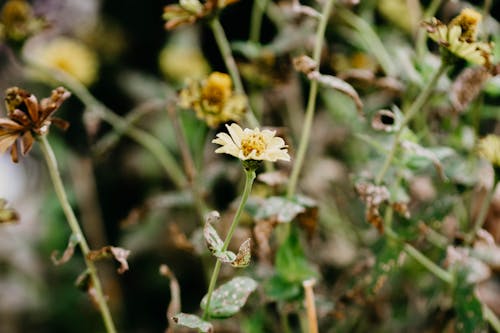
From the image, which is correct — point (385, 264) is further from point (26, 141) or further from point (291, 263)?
point (26, 141)

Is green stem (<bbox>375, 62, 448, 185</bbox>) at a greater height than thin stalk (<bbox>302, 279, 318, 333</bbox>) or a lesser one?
greater

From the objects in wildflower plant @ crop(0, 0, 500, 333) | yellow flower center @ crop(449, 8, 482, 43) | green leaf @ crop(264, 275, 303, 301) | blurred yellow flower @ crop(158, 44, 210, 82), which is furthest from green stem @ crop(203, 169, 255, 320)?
blurred yellow flower @ crop(158, 44, 210, 82)

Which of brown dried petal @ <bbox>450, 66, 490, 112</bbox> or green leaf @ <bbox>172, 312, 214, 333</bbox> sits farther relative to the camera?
brown dried petal @ <bbox>450, 66, 490, 112</bbox>

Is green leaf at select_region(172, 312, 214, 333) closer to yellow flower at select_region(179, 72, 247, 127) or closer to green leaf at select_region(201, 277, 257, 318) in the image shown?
green leaf at select_region(201, 277, 257, 318)

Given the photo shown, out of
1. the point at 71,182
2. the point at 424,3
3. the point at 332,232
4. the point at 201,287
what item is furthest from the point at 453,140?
the point at 71,182

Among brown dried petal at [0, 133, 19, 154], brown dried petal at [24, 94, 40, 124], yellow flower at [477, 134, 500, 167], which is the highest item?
brown dried petal at [24, 94, 40, 124]

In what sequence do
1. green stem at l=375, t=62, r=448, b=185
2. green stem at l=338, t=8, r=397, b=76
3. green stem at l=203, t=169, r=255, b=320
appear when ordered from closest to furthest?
green stem at l=203, t=169, r=255, b=320, green stem at l=375, t=62, r=448, b=185, green stem at l=338, t=8, r=397, b=76

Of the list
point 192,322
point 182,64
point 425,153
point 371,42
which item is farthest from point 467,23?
point 182,64

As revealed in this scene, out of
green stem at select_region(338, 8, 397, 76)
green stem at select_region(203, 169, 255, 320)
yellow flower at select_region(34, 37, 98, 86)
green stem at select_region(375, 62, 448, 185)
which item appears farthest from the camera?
yellow flower at select_region(34, 37, 98, 86)
